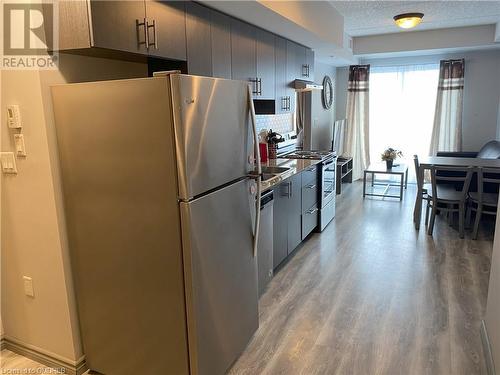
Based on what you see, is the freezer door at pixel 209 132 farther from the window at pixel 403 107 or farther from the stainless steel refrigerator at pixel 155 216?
the window at pixel 403 107

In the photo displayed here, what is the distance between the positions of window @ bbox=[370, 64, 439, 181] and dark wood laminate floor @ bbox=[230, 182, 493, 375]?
3.01m

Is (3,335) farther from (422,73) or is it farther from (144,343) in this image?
(422,73)

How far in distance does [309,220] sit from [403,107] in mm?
4137

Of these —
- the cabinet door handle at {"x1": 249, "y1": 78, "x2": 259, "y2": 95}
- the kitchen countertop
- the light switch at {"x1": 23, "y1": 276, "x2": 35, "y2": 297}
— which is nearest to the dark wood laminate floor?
the kitchen countertop

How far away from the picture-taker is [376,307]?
2895 mm

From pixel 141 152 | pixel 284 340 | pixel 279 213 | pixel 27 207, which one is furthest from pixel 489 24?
pixel 27 207

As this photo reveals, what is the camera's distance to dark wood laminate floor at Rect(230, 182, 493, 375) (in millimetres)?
2287

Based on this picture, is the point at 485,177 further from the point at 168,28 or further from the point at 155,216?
the point at 155,216

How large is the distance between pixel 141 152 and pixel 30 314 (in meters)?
1.38

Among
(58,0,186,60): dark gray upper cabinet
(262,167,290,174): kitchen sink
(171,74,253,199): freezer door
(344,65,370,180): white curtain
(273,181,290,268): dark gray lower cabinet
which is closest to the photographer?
(171,74,253,199): freezer door

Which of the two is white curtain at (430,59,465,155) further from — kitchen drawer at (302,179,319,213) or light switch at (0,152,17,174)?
light switch at (0,152,17,174)

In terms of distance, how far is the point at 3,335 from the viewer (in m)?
2.46

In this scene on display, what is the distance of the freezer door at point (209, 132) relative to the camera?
1665 mm

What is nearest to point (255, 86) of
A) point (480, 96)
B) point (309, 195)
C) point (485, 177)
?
point (309, 195)
